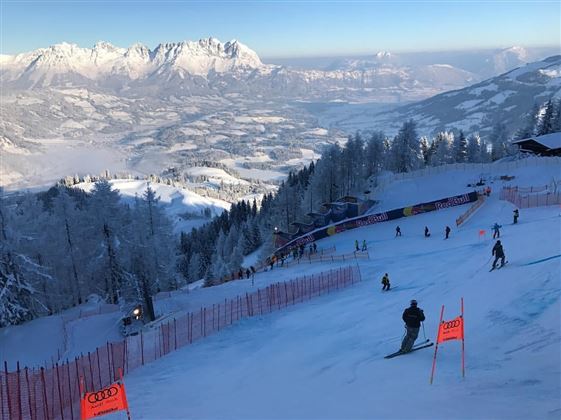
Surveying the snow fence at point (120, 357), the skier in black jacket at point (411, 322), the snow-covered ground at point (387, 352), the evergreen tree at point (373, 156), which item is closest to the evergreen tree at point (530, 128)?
the evergreen tree at point (373, 156)

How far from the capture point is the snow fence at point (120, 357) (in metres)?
14.0

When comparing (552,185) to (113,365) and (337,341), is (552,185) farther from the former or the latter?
(113,365)

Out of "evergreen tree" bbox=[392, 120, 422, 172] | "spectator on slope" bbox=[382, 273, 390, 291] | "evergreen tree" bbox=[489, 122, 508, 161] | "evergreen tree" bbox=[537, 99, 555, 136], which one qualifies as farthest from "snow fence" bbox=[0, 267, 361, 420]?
"evergreen tree" bbox=[489, 122, 508, 161]

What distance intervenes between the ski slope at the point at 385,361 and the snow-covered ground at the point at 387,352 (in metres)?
0.04

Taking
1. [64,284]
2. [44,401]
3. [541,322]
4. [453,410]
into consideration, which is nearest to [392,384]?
[453,410]

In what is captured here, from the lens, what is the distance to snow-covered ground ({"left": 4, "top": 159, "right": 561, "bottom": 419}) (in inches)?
447

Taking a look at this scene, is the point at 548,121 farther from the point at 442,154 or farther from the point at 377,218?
the point at 377,218

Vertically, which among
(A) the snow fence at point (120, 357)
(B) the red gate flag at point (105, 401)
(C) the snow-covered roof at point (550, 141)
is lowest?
(A) the snow fence at point (120, 357)

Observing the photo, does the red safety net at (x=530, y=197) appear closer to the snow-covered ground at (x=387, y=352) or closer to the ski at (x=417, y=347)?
the snow-covered ground at (x=387, y=352)

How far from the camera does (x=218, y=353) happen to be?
1948cm

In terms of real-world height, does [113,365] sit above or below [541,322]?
below

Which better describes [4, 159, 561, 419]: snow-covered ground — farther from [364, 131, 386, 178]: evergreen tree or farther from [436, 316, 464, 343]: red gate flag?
[364, 131, 386, 178]: evergreen tree

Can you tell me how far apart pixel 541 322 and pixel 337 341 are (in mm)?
7063

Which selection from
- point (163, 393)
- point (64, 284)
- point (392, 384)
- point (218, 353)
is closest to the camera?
point (392, 384)
